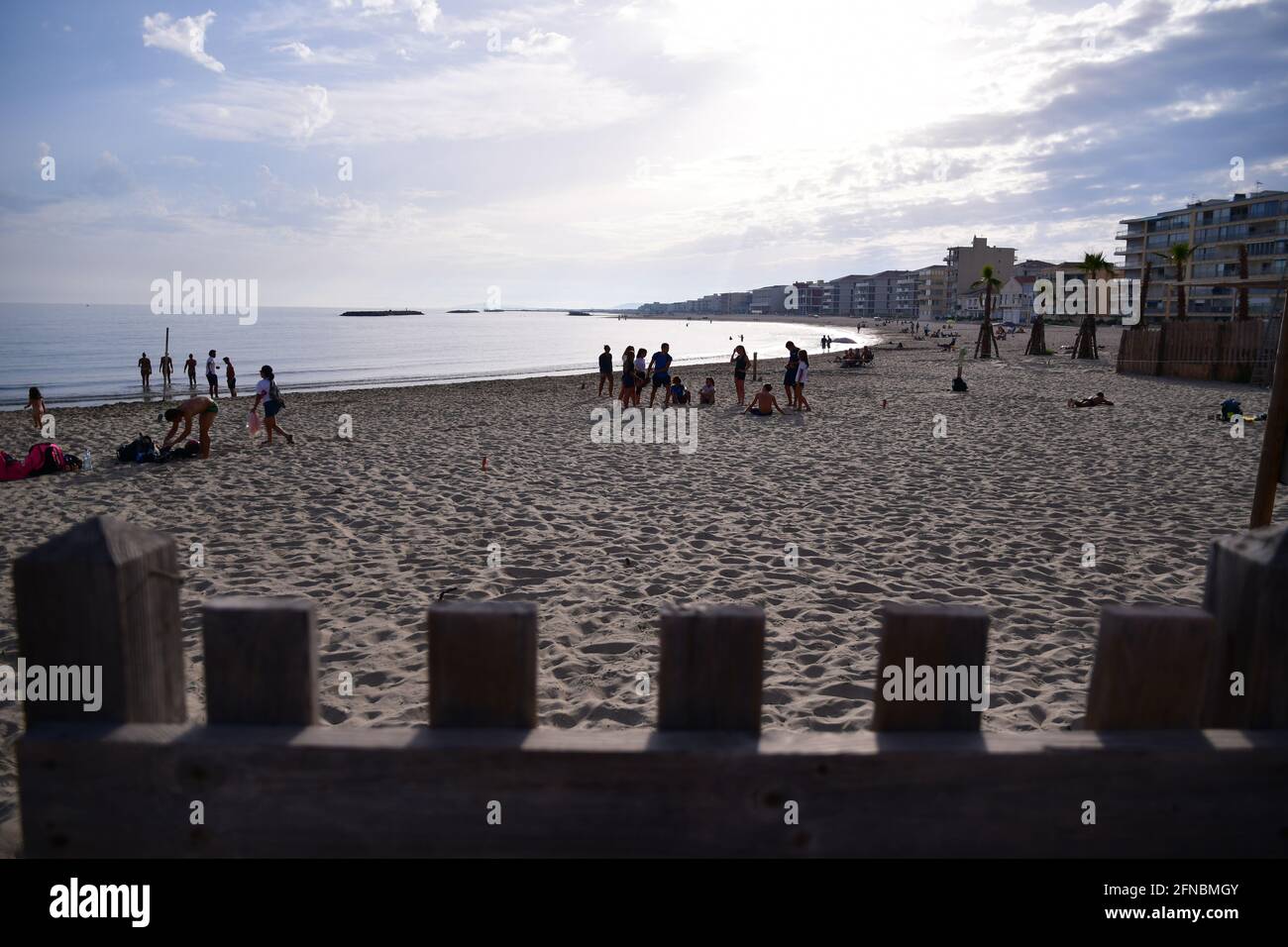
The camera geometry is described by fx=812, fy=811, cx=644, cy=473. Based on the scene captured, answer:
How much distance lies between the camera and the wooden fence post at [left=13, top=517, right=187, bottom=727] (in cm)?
151

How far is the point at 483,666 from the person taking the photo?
1.60 m

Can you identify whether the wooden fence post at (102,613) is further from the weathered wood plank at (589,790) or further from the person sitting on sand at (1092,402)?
the person sitting on sand at (1092,402)

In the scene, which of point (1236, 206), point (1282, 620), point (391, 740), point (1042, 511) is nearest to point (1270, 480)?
point (1282, 620)

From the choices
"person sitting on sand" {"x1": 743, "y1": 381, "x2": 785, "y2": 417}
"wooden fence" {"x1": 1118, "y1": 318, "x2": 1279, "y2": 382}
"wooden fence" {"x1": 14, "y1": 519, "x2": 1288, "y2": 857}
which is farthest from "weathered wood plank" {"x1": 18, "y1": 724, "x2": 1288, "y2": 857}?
"wooden fence" {"x1": 1118, "y1": 318, "x2": 1279, "y2": 382}

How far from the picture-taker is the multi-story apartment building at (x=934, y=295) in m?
165

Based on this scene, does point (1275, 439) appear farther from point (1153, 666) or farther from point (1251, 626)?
point (1153, 666)

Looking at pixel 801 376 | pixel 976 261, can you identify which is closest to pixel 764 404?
pixel 801 376

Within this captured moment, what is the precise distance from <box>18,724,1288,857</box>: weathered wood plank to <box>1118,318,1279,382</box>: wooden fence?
25364 mm

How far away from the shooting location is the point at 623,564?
655cm

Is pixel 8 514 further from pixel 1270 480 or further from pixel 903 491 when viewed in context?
pixel 1270 480

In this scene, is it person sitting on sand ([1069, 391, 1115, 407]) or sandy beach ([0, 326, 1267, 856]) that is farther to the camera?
person sitting on sand ([1069, 391, 1115, 407])

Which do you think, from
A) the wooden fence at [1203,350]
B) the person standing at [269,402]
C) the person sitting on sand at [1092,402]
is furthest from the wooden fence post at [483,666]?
the wooden fence at [1203,350]

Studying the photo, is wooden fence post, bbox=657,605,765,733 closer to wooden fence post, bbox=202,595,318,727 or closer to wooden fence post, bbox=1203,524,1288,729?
wooden fence post, bbox=202,595,318,727
